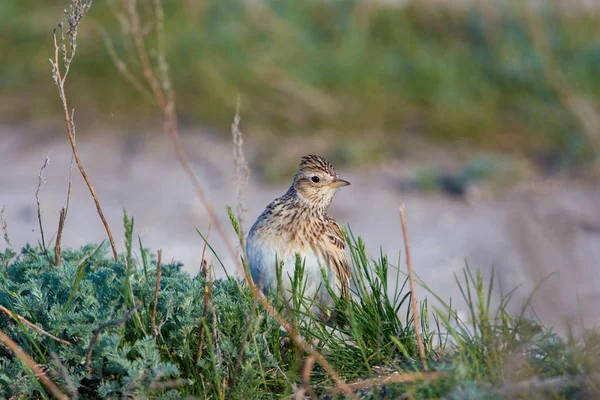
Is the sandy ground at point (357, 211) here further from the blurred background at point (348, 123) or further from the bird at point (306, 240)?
the bird at point (306, 240)

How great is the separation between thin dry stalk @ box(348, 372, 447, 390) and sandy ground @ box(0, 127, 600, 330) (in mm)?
2746

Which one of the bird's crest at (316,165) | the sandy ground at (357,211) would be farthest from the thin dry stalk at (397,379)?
the sandy ground at (357,211)

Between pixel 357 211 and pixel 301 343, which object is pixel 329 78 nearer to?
pixel 357 211

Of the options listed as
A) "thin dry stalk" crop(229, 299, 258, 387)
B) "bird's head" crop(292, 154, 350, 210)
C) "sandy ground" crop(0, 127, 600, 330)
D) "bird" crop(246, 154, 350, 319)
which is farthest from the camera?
"sandy ground" crop(0, 127, 600, 330)

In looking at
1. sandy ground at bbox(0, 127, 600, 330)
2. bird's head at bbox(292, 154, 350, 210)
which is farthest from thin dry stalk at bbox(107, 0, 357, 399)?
sandy ground at bbox(0, 127, 600, 330)

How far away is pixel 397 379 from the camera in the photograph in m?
2.80

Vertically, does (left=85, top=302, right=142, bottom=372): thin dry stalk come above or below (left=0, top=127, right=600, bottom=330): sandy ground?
below

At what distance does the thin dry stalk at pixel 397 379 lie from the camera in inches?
107

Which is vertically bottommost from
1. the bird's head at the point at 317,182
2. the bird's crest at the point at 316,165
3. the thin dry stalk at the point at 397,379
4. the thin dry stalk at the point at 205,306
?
the thin dry stalk at the point at 397,379

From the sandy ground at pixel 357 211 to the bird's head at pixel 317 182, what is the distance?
1.68 meters

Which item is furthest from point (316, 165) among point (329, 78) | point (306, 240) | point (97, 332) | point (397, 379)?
point (329, 78)

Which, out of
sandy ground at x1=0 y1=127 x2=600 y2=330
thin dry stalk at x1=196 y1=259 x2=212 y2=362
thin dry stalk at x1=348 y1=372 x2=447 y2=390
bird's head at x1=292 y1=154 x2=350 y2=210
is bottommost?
thin dry stalk at x1=348 y1=372 x2=447 y2=390

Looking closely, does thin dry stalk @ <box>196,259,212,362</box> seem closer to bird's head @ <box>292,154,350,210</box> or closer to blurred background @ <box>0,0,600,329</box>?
bird's head @ <box>292,154,350,210</box>

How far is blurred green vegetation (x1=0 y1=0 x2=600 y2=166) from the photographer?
26.2 ft
